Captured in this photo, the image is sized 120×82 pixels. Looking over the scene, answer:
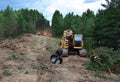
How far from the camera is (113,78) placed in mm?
15875

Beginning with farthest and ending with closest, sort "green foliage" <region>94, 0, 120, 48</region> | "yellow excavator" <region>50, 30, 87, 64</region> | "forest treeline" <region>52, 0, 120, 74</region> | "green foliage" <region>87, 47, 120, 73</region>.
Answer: "green foliage" <region>94, 0, 120, 48</region> → "yellow excavator" <region>50, 30, 87, 64</region> → "forest treeline" <region>52, 0, 120, 74</region> → "green foliage" <region>87, 47, 120, 73</region>

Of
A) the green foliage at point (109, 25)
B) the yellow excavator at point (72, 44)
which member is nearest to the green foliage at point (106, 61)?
the yellow excavator at point (72, 44)

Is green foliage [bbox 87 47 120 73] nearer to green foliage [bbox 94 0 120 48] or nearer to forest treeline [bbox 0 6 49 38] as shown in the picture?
green foliage [bbox 94 0 120 48]

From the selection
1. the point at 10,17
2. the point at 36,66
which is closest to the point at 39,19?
the point at 10,17

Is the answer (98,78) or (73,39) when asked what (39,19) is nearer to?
(73,39)

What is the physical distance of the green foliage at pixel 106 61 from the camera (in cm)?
1762

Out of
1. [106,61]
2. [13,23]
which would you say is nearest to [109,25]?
[106,61]

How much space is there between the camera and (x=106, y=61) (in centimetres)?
1778

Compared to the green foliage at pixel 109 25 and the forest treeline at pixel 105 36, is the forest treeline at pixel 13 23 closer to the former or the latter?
the forest treeline at pixel 105 36

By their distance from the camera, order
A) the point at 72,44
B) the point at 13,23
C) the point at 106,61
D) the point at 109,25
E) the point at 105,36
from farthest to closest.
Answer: the point at 13,23, the point at 105,36, the point at 109,25, the point at 72,44, the point at 106,61

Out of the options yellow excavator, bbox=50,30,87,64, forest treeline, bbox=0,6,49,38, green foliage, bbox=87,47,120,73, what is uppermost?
forest treeline, bbox=0,6,49,38

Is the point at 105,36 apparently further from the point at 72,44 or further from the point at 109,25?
the point at 72,44

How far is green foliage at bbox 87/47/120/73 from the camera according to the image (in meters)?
17.6

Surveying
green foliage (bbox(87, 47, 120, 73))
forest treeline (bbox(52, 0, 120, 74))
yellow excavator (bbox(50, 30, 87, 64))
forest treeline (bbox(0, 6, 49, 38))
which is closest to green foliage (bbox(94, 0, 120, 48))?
forest treeline (bbox(52, 0, 120, 74))
